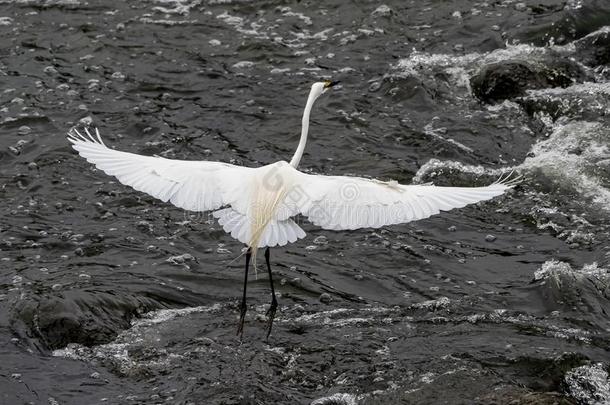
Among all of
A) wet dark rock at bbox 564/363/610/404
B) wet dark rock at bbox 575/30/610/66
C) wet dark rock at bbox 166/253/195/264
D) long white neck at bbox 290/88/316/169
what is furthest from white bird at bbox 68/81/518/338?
wet dark rock at bbox 575/30/610/66

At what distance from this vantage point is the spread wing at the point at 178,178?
6.11 metres

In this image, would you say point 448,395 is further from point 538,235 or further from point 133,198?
point 133,198

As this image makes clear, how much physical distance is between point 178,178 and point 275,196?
27.1 inches

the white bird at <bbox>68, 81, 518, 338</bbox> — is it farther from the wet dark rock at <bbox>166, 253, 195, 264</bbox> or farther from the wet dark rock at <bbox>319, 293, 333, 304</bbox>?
the wet dark rock at <bbox>166, 253, 195, 264</bbox>

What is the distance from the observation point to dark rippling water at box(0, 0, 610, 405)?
5656 mm

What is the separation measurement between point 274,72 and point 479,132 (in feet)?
7.73

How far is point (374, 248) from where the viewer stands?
7.34 m

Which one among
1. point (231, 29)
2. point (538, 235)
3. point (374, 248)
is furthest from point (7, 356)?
point (231, 29)

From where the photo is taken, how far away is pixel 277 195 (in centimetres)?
598

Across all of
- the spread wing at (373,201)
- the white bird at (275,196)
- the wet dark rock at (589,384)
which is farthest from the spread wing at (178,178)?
the wet dark rock at (589,384)

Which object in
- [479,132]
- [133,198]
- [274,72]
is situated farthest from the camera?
[274,72]

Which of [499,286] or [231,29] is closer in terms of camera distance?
[499,286]

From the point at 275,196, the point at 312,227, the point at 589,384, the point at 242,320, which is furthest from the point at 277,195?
the point at 589,384

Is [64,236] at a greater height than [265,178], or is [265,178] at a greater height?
[265,178]
